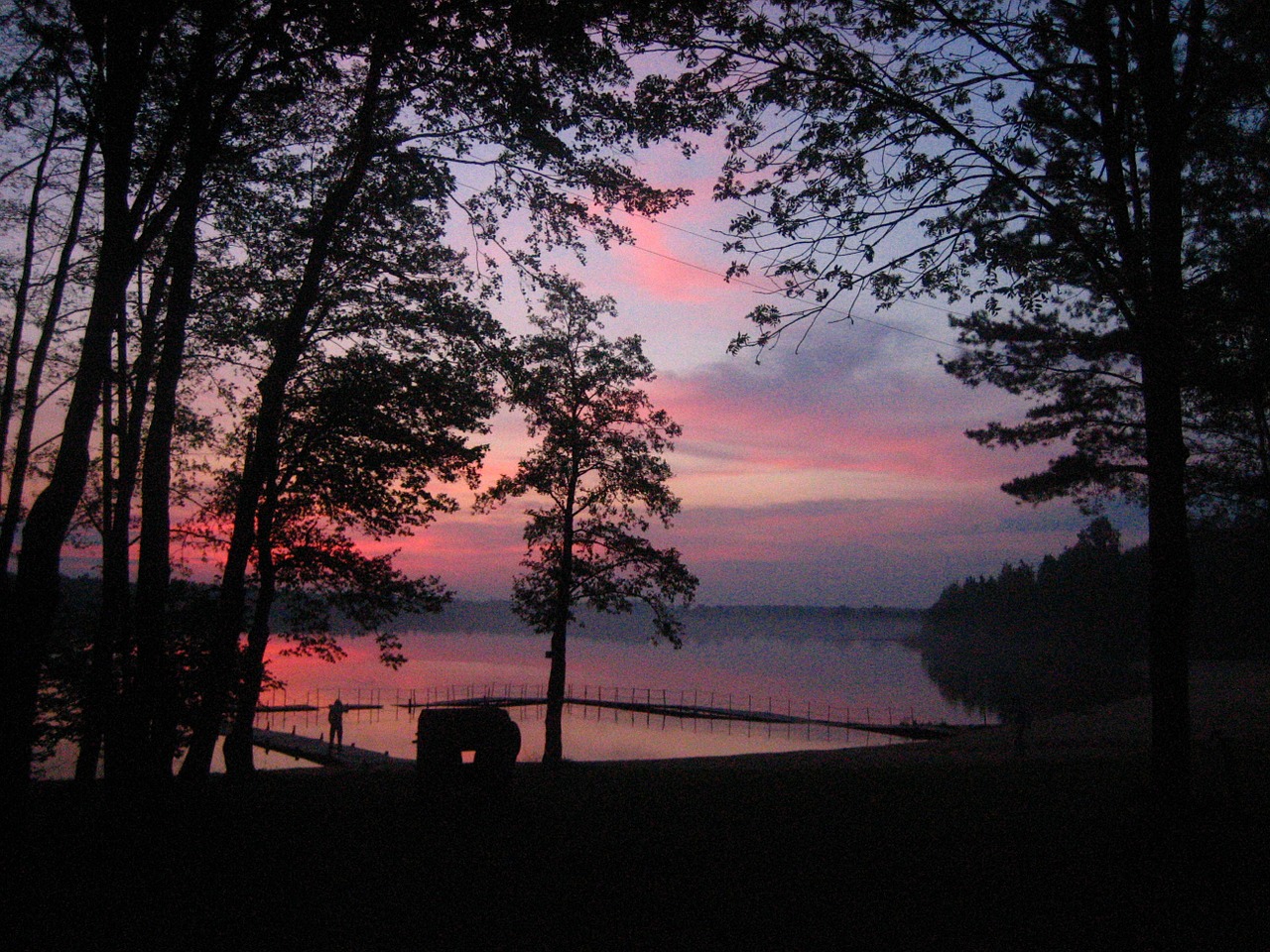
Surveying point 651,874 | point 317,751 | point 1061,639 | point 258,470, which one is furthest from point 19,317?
point 1061,639

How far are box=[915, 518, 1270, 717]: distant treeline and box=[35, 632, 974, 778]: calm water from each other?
684 cm

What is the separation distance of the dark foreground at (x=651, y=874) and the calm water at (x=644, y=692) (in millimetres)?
23592

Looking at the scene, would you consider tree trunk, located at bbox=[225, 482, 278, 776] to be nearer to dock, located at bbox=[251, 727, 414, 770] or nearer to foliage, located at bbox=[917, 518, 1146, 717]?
dock, located at bbox=[251, 727, 414, 770]

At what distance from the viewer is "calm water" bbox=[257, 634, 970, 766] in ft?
145

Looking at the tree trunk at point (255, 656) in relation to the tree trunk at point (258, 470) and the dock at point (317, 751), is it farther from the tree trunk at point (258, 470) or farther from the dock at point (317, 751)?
the dock at point (317, 751)

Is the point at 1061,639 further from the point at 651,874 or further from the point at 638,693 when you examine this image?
the point at 651,874

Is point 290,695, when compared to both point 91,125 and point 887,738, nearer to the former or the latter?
point 887,738

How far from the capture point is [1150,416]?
9477mm

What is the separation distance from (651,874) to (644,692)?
232 feet

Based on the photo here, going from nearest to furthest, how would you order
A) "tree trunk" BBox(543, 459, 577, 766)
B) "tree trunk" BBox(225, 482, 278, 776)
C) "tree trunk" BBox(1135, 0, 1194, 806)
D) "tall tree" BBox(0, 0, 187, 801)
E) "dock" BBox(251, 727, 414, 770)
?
"tall tree" BBox(0, 0, 187, 801) < "tree trunk" BBox(1135, 0, 1194, 806) < "tree trunk" BBox(225, 482, 278, 776) < "tree trunk" BBox(543, 459, 577, 766) < "dock" BBox(251, 727, 414, 770)

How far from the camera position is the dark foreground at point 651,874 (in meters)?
5.39

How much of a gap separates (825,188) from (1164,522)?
5333mm

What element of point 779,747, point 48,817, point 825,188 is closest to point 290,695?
point 779,747

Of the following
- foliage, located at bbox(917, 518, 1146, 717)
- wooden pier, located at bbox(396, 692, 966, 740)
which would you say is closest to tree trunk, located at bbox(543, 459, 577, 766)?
wooden pier, located at bbox(396, 692, 966, 740)
